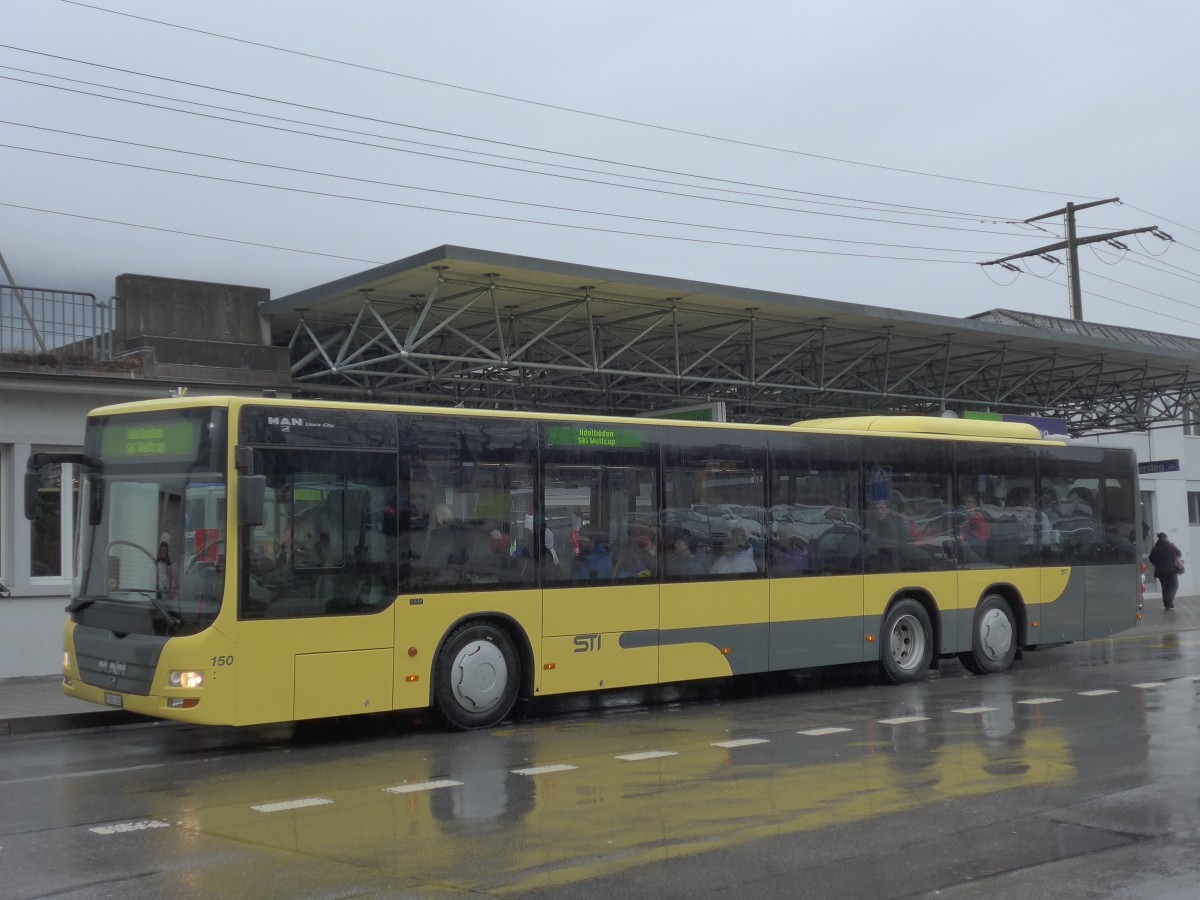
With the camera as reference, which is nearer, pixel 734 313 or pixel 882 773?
pixel 882 773

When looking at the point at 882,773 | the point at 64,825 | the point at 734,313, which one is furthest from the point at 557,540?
the point at 734,313

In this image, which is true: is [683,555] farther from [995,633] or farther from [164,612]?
[995,633]

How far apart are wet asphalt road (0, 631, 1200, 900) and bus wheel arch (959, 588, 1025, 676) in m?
2.99

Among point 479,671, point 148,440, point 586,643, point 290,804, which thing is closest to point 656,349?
point 586,643

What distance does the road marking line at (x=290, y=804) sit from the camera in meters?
8.14

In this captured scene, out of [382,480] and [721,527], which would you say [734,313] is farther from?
[382,480]

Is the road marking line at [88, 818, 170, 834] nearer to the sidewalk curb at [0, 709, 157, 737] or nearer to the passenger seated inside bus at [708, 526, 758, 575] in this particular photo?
the sidewalk curb at [0, 709, 157, 737]

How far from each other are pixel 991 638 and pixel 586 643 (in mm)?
6681

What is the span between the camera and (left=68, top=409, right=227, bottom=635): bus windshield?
397 inches

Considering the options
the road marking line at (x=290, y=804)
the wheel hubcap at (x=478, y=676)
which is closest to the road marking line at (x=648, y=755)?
Result: the wheel hubcap at (x=478, y=676)

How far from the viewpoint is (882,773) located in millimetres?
9234

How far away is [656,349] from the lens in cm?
2272

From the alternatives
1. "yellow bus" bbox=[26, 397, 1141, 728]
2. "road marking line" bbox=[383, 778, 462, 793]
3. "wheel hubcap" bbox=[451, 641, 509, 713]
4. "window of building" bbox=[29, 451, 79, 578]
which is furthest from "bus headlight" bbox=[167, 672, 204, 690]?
"window of building" bbox=[29, 451, 79, 578]

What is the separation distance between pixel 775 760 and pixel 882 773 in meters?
0.97
